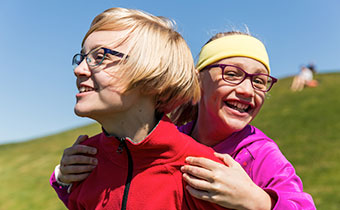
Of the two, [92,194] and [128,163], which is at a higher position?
[128,163]

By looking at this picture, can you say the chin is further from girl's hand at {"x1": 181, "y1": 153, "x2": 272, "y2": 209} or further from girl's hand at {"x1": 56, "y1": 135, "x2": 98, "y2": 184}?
girl's hand at {"x1": 56, "y1": 135, "x2": 98, "y2": 184}

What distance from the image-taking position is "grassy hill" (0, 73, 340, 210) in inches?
443

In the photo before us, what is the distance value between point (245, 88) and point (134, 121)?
3.06 ft

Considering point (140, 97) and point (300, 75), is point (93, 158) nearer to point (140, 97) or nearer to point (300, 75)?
point (140, 97)

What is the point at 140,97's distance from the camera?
7.11ft

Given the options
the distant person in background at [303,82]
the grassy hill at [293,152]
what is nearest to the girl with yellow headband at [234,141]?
the grassy hill at [293,152]

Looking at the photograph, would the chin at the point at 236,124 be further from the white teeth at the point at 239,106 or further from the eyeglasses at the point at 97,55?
the eyeglasses at the point at 97,55

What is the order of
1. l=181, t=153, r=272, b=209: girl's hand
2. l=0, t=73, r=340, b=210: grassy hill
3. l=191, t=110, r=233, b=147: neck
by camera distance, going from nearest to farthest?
l=181, t=153, r=272, b=209: girl's hand → l=191, t=110, r=233, b=147: neck → l=0, t=73, r=340, b=210: grassy hill

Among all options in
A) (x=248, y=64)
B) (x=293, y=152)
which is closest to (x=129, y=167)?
(x=248, y=64)

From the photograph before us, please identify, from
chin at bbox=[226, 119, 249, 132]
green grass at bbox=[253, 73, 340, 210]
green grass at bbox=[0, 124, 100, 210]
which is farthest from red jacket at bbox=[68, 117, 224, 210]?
green grass at bbox=[0, 124, 100, 210]

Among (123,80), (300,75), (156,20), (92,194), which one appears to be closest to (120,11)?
(156,20)

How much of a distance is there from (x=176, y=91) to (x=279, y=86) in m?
23.0

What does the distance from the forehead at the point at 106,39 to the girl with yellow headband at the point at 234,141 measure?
719 mm

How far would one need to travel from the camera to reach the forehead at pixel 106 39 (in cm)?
210
